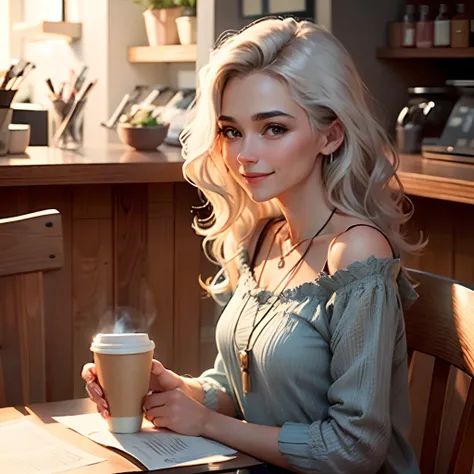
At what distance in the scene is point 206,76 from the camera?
1.65 m

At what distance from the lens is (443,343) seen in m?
1.51

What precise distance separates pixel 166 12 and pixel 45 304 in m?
2.86

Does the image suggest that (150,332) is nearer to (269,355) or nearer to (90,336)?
(90,336)

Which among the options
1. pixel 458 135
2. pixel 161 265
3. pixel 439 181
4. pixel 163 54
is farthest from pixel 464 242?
pixel 163 54

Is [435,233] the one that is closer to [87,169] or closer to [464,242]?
[464,242]

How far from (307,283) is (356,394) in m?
0.20

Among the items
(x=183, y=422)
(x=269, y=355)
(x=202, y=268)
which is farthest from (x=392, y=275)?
(x=202, y=268)

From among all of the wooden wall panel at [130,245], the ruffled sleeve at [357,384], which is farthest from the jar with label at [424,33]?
the ruffled sleeve at [357,384]

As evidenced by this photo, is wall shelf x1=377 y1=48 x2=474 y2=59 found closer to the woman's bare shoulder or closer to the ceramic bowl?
the ceramic bowl

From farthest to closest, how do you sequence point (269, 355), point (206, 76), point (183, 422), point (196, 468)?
1. point (206, 76)
2. point (269, 355)
3. point (183, 422)
4. point (196, 468)

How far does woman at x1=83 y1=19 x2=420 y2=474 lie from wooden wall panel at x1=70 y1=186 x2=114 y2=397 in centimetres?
92

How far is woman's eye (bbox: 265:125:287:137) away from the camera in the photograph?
156cm

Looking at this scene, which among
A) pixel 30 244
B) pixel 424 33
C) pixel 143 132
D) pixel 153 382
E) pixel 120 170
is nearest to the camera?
pixel 153 382

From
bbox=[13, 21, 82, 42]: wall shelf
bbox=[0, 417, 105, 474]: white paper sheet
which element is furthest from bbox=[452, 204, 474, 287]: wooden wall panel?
bbox=[13, 21, 82, 42]: wall shelf
